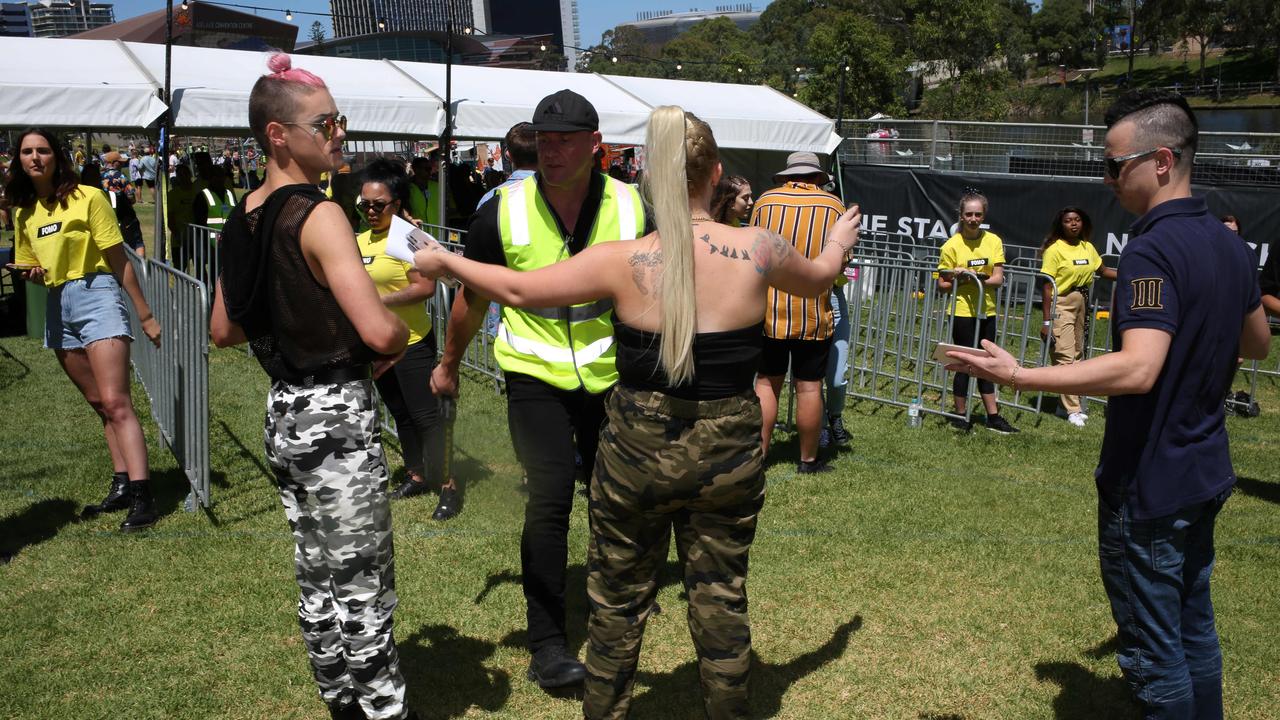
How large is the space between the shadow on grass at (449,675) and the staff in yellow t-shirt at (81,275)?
2.10 m

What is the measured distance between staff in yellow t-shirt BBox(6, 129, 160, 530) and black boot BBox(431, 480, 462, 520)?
4.85ft

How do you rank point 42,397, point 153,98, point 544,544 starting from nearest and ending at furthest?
point 544,544 → point 42,397 → point 153,98

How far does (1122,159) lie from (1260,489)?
14.8ft

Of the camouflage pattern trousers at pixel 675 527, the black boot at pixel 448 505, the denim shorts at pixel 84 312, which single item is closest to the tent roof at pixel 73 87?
the denim shorts at pixel 84 312

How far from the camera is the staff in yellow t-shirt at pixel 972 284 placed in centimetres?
729

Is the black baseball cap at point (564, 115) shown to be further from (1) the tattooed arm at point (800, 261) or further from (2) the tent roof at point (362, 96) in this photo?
(2) the tent roof at point (362, 96)

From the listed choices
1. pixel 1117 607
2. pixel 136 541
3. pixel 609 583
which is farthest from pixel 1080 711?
pixel 136 541

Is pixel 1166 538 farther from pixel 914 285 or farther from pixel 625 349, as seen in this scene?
pixel 914 285

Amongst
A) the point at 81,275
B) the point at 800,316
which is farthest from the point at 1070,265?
the point at 81,275

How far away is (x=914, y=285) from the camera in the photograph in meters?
8.34

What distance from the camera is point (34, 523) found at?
5164 millimetres

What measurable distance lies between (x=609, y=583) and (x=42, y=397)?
23.1 ft

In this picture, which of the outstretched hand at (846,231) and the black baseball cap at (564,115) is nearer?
the outstretched hand at (846,231)

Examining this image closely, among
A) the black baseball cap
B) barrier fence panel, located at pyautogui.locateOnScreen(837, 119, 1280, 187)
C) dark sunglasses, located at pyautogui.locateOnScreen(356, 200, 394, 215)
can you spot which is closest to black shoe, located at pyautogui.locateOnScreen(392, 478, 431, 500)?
dark sunglasses, located at pyautogui.locateOnScreen(356, 200, 394, 215)
